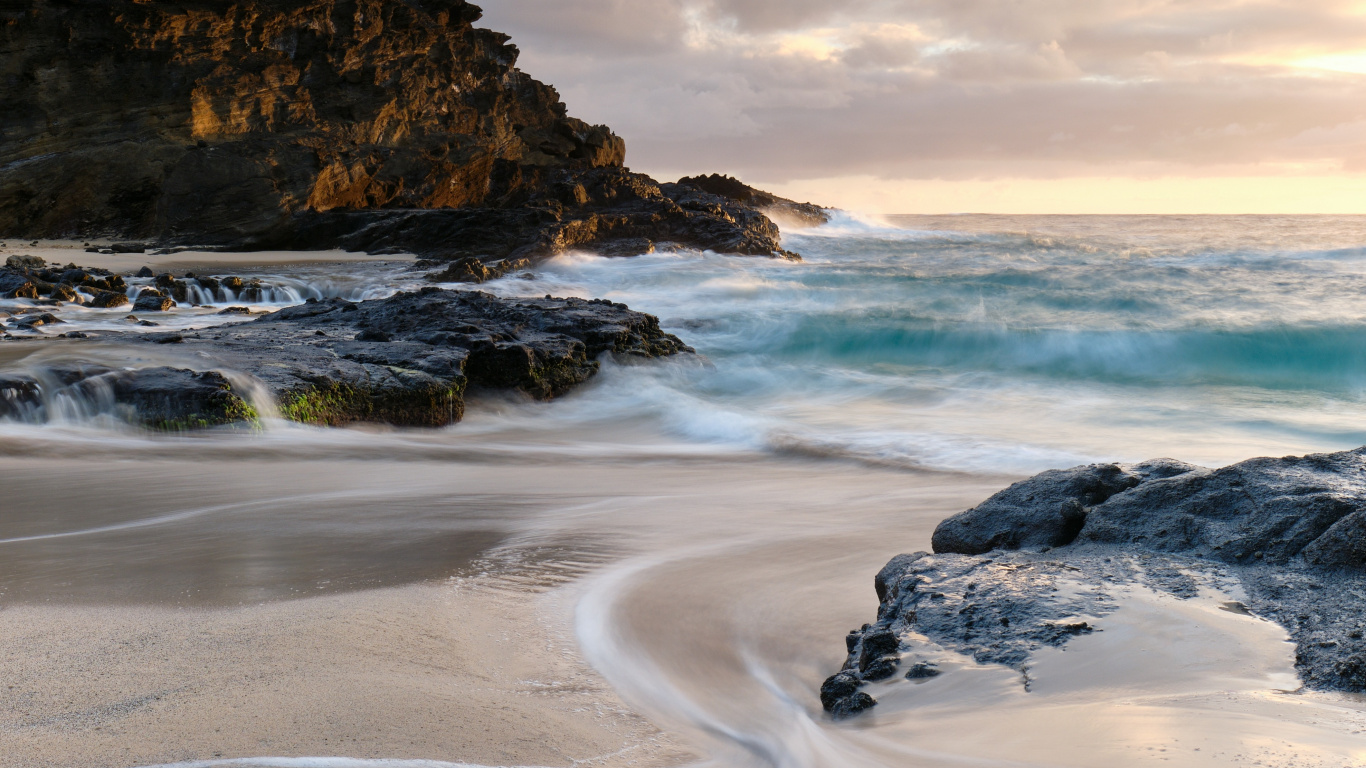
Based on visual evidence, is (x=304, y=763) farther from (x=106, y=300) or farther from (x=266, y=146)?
(x=266, y=146)

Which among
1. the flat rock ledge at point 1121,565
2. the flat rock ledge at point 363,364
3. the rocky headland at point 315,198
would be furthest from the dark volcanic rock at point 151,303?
the flat rock ledge at point 1121,565

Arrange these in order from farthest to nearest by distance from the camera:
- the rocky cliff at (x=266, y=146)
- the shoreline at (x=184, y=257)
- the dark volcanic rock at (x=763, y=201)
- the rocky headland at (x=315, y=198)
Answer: the dark volcanic rock at (x=763, y=201), the rocky cliff at (x=266, y=146), the shoreline at (x=184, y=257), the rocky headland at (x=315, y=198)

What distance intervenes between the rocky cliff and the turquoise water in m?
5.42

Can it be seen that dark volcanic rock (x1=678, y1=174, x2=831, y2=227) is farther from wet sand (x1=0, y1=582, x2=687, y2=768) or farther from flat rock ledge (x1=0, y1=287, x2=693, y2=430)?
wet sand (x1=0, y1=582, x2=687, y2=768)

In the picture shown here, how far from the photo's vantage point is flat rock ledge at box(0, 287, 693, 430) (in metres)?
5.98

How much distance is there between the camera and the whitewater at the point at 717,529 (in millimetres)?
2035

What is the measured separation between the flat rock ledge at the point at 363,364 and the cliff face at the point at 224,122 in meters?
18.7

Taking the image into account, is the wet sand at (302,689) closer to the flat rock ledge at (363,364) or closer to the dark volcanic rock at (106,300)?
the flat rock ledge at (363,364)

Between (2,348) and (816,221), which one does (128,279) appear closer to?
(2,348)

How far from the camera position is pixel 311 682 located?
7.61ft

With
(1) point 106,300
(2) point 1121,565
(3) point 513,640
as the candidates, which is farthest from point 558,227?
(2) point 1121,565

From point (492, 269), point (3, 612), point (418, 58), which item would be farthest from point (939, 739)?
point (418, 58)

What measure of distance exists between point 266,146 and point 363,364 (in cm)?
2362

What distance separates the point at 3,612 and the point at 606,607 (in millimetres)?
1880
